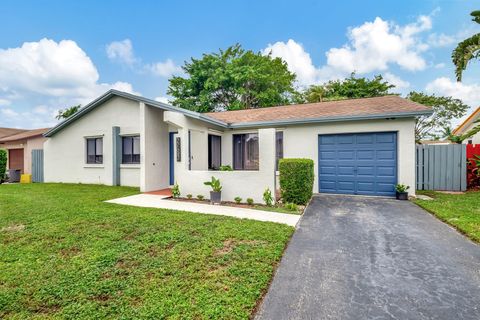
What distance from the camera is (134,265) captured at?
3479mm

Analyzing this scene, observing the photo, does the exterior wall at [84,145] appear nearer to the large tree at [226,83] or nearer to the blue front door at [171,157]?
the blue front door at [171,157]

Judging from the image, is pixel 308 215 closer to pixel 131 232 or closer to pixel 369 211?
pixel 369 211

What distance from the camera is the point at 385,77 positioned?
22.2m

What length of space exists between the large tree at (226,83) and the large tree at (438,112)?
13.9m

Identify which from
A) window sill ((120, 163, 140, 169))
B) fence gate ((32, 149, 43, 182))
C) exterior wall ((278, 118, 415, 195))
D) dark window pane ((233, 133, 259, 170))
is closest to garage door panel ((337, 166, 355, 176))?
exterior wall ((278, 118, 415, 195))

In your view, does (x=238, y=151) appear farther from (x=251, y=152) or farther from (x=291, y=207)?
(x=291, y=207)

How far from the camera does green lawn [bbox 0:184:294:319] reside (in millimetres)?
2549

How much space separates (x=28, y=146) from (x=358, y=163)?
73.2 ft

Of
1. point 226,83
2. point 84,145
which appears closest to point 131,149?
point 84,145

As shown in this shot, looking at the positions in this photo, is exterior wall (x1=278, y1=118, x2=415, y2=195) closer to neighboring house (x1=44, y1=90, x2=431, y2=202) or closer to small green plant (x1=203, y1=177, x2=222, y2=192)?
neighboring house (x1=44, y1=90, x2=431, y2=202)

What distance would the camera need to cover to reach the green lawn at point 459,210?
510 cm

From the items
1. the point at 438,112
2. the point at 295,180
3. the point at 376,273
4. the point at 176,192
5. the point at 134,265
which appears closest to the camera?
the point at 376,273

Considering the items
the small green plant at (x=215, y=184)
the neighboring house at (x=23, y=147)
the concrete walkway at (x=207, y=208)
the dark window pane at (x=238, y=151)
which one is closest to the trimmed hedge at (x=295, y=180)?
the concrete walkway at (x=207, y=208)

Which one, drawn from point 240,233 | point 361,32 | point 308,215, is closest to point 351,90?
point 361,32
